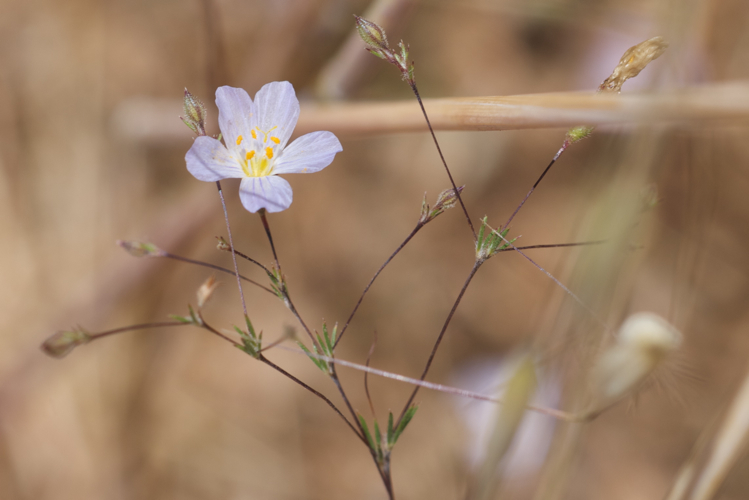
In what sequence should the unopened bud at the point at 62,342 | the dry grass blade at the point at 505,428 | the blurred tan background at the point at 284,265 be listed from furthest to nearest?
the blurred tan background at the point at 284,265, the unopened bud at the point at 62,342, the dry grass blade at the point at 505,428

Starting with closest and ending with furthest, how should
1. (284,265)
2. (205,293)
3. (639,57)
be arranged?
(639,57)
(205,293)
(284,265)

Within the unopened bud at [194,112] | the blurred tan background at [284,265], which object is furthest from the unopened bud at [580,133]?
the blurred tan background at [284,265]

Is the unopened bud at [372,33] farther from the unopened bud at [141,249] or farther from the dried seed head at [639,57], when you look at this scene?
the unopened bud at [141,249]

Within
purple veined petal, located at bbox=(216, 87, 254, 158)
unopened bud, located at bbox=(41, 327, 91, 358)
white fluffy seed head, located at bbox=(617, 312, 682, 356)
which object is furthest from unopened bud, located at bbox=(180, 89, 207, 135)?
white fluffy seed head, located at bbox=(617, 312, 682, 356)

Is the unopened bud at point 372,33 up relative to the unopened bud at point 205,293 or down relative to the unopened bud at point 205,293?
up

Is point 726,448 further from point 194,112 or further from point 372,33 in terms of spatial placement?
point 194,112

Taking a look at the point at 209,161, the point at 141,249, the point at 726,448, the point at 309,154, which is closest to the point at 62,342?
the point at 141,249
